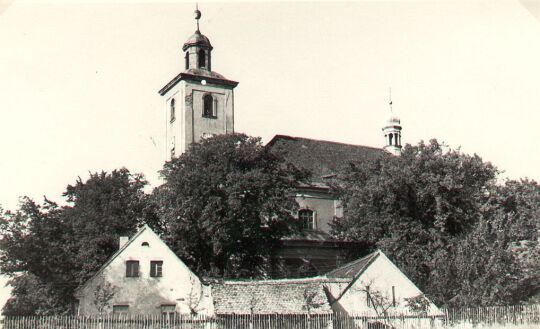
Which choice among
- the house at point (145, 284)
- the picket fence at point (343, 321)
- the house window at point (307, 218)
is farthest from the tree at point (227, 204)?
the picket fence at point (343, 321)

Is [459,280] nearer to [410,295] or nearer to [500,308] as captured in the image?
[410,295]

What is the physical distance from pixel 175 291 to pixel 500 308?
54.7 feet

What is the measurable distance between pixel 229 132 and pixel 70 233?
43.6ft

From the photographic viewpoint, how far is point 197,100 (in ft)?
163

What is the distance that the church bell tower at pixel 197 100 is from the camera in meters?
49.1

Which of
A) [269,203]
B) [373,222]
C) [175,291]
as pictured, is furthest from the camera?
[373,222]

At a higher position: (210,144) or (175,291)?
(210,144)

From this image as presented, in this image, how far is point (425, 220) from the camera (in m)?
44.4

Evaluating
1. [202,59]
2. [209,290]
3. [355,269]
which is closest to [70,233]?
[209,290]

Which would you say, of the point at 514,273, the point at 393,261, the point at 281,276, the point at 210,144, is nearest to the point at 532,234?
the point at 514,273

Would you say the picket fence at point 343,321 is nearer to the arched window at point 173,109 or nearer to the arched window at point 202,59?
the arched window at point 173,109

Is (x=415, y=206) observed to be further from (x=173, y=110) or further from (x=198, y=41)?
(x=198, y=41)

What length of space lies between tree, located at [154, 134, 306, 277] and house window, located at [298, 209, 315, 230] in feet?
20.6

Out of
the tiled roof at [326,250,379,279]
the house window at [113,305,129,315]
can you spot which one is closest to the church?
the tiled roof at [326,250,379,279]
